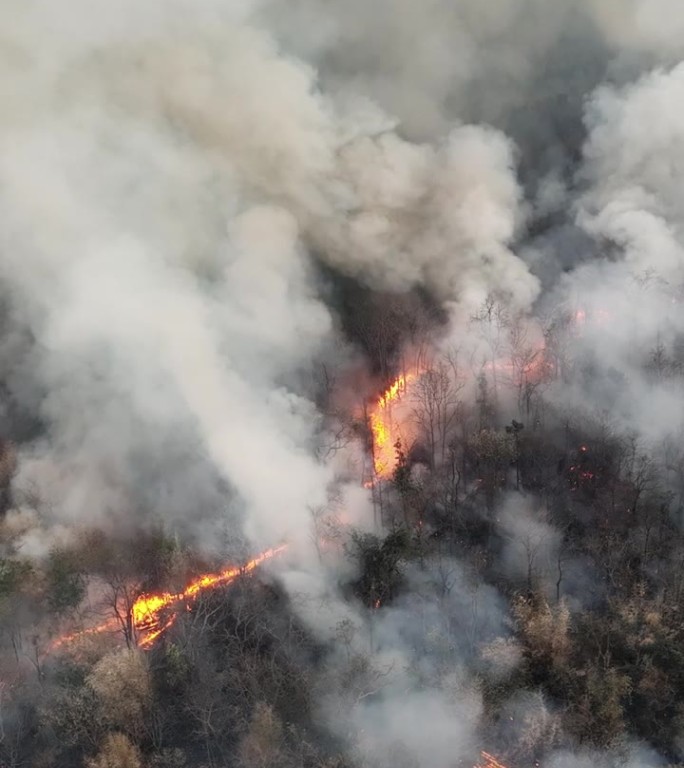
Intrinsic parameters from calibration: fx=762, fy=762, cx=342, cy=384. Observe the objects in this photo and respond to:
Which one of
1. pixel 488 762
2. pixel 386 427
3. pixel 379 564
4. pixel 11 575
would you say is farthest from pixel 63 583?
pixel 386 427

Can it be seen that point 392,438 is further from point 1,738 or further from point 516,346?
point 1,738

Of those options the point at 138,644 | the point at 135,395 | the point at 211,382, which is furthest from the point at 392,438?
the point at 138,644

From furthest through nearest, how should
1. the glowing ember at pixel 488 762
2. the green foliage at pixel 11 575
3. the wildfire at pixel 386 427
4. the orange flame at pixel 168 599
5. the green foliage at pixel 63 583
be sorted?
the wildfire at pixel 386 427
the orange flame at pixel 168 599
the green foliage at pixel 63 583
the green foliage at pixel 11 575
the glowing ember at pixel 488 762

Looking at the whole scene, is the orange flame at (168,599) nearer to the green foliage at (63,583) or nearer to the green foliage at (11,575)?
the green foliage at (63,583)

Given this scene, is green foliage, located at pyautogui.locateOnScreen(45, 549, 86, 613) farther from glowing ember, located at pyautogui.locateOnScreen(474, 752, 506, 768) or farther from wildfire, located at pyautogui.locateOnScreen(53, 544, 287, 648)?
glowing ember, located at pyautogui.locateOnScreen(474, 752, 506, 768)

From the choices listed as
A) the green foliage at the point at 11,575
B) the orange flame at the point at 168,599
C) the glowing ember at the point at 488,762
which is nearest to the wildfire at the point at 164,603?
the orange flame at the point at 168,599

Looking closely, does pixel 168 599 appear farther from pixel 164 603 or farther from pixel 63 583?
pixel 63 583

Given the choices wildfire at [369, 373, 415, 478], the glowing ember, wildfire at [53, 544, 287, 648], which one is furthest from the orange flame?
the glowing ember
